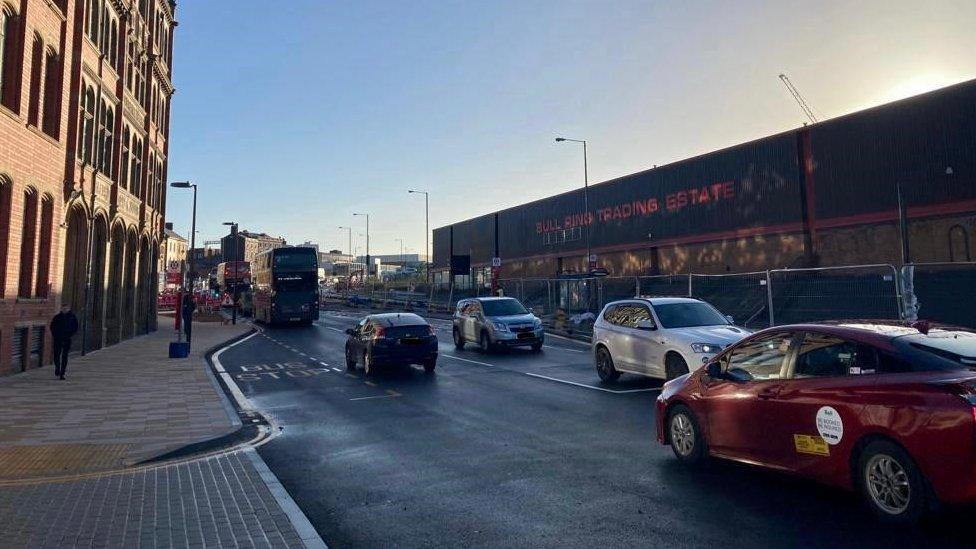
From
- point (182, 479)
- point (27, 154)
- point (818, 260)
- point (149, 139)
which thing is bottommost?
point (182, 479)

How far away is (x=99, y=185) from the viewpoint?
21.4 meters

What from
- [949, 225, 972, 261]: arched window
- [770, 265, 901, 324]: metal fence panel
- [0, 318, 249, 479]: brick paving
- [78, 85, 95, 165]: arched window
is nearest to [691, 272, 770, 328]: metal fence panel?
[770, 265, 901, 324]: metal fence panel

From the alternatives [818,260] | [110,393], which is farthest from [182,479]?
[818,260]

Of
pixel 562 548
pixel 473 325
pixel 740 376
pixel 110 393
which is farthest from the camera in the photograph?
pixel 473 325

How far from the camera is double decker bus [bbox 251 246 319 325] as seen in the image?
3497 cm

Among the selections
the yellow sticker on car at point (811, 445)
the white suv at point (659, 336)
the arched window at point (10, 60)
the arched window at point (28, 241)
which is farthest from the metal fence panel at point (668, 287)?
the arched window at point (10, 60)

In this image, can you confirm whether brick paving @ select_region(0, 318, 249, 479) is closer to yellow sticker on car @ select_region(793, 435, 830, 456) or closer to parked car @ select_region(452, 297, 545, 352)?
yellow sticker on car @ select_region(793, 435, 830, 456)

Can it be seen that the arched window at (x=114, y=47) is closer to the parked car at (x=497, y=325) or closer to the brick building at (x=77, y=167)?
the brick building at (x=77, y=167)

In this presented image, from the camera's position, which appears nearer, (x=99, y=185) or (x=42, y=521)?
(x=42, y=521)

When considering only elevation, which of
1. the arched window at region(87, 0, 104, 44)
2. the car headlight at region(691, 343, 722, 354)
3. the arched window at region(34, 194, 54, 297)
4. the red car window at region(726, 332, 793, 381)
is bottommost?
the car headlight at region(691, 343, 722, 354)

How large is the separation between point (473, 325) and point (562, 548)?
16.1 metres

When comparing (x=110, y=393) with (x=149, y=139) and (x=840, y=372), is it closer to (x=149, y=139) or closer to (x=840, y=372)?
(x=840, y=372)

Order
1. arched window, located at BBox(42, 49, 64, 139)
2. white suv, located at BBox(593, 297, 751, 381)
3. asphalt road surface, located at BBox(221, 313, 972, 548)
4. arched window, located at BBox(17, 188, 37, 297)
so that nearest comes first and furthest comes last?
asphalt road surface, located at BBox(221, 313, 972, 548) → white suv, located at BBox(593, 297, 751, 381) → arched window, located at BBox(17, 188, 37, 297) → arched window, located at BBox(42, 49, 64, 139)

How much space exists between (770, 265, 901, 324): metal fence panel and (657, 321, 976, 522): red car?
1015 centimetres
